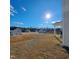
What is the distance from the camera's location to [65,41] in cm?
159

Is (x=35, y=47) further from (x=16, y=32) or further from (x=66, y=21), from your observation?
(x=66, y=21)

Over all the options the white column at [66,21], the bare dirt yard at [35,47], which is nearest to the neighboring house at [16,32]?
the bare dirt yard at [35,47]

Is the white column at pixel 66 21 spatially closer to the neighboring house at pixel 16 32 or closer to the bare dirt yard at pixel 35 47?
the bare dirt yard at pixel 35 47

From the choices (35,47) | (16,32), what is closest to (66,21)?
(35,47)

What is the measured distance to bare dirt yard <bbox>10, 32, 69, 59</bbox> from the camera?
5.16ft

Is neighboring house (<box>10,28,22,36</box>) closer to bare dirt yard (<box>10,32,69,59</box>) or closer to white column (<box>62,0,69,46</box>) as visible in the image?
bare dirt yard (<box>10,32,69,59</box>)

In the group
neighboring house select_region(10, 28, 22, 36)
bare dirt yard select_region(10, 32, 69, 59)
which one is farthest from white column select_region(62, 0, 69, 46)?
neighboring house select_region(10, 28, 22, 36)

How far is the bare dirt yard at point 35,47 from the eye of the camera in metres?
1.57

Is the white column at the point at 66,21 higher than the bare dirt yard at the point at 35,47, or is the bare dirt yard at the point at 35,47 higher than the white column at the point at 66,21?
the white column at the point at 66,21

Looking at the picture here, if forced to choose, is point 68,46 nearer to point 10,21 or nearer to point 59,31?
point 59,31
